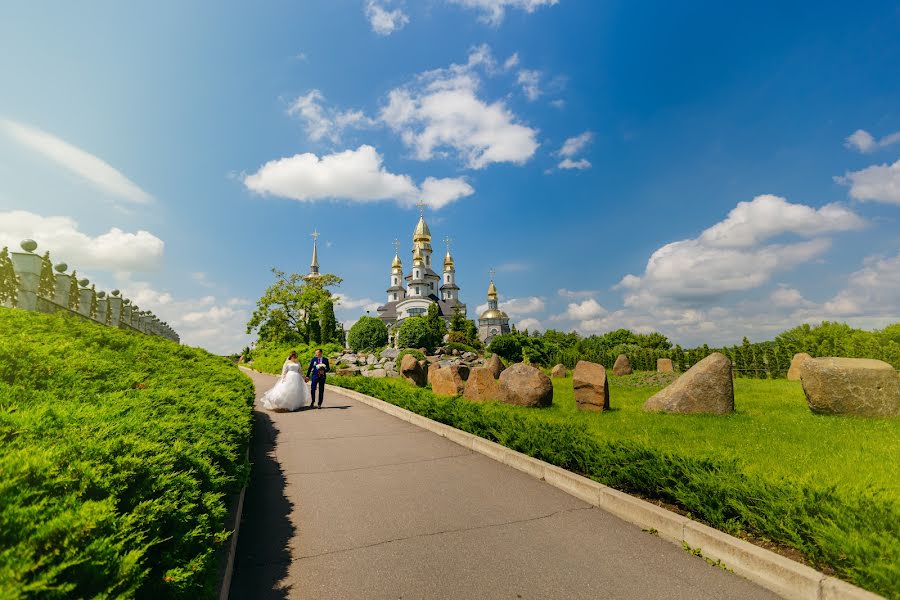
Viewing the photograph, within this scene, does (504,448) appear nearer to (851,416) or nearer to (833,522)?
(833,522)

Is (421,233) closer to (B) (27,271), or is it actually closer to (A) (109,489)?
(B) (27,271)

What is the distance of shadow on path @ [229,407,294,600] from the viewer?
354 centimetres

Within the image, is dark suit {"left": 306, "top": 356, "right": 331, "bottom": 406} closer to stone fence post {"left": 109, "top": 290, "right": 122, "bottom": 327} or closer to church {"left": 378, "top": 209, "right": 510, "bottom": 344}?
stone fence post {"left": 109, "top": 290, "right": 122, "bottom": 327}

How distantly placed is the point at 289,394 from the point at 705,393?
1139 centimetres

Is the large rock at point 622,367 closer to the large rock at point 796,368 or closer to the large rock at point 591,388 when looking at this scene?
the large rock at point 796,368

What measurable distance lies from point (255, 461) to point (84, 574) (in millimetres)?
5536

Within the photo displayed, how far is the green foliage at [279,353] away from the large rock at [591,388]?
86.1 feet

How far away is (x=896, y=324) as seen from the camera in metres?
57.5

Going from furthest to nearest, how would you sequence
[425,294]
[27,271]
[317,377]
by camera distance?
[425,294] < [317,377] < [27,271]

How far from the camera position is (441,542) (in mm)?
4191

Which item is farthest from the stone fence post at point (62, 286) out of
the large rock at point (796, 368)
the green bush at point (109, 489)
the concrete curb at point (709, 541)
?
the large rock at point (796, 368)

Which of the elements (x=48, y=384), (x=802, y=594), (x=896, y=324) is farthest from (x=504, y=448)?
(x=896, y=324)

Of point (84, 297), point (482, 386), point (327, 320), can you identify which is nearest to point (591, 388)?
point (482, 386)

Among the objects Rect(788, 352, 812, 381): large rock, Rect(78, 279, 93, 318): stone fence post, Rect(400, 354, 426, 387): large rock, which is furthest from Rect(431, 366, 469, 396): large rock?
Rect(788, 352, 812, 381): large rock
